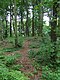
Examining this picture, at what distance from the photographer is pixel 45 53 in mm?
12141

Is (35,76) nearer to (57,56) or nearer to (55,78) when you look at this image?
(55,78)

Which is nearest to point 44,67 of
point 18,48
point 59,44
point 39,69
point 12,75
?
point 39,69

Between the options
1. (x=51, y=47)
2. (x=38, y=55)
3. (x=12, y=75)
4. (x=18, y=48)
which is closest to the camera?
(x=12, y=75)

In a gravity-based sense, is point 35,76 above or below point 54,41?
below

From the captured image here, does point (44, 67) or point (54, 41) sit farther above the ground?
point (54, 41)

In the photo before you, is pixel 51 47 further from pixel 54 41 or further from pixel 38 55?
pixel 38 55

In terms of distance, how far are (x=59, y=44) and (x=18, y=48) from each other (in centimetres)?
618

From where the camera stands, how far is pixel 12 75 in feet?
27.4

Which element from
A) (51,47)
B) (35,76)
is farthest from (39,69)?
(51,47)

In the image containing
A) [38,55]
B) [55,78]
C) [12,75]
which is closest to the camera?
[12,75]

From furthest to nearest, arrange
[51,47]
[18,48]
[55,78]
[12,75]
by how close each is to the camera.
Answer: [18,48] < [51,47] < [55,78] < [12,75]

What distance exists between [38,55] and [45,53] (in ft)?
3.56

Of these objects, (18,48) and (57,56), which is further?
(18,48)

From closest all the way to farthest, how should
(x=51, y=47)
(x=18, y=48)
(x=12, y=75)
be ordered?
(x=12, y=75) → (x=51, y=47) → (x=18, y=48)
